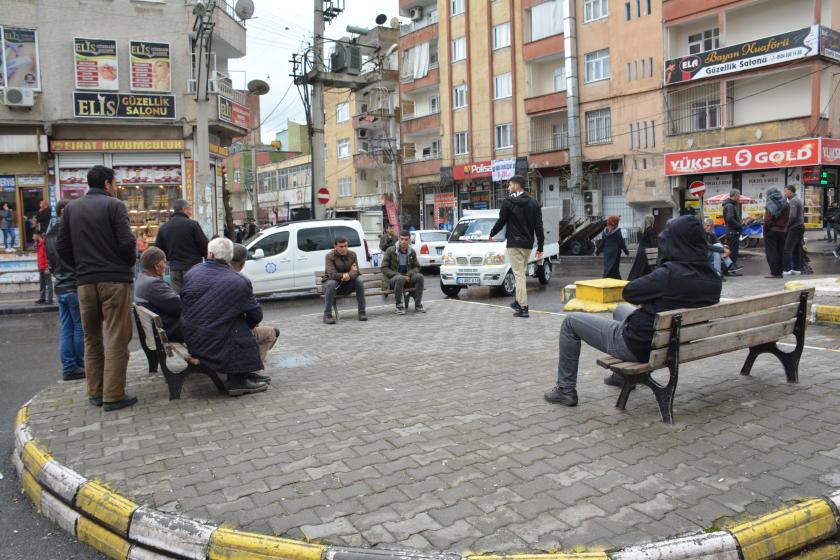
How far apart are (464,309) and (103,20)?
18862mm

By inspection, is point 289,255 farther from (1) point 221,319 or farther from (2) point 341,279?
(1) point 221,319

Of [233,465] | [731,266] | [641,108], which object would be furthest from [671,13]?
[233,465]

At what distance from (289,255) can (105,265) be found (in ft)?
33.6

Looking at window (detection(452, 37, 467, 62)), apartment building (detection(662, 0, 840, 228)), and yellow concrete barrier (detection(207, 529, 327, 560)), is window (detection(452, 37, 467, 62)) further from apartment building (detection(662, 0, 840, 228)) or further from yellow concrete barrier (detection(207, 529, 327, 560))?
yellow concrete barrier (detection(207, 529, 327, 560))

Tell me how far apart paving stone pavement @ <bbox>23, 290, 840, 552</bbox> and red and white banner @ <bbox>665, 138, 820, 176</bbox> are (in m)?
22.8

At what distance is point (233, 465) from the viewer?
4.25 meters

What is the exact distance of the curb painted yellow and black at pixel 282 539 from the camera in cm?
311

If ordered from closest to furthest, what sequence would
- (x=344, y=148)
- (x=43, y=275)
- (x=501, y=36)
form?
(x=43, y=275), (x=501, y=36), (x=344, y=148)

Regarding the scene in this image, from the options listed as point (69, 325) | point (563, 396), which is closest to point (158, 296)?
point (69, 325)

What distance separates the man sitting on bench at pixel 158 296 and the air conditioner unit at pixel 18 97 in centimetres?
1947

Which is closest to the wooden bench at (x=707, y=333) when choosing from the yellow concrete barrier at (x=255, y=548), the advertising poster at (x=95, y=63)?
the yellow concrete barrier at (x=255, y=548)

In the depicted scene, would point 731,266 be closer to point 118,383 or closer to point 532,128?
point 118,383

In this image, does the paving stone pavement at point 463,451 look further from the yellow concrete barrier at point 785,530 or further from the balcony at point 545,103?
the balcony at point 545,103

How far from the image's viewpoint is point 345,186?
5762 centimetres
